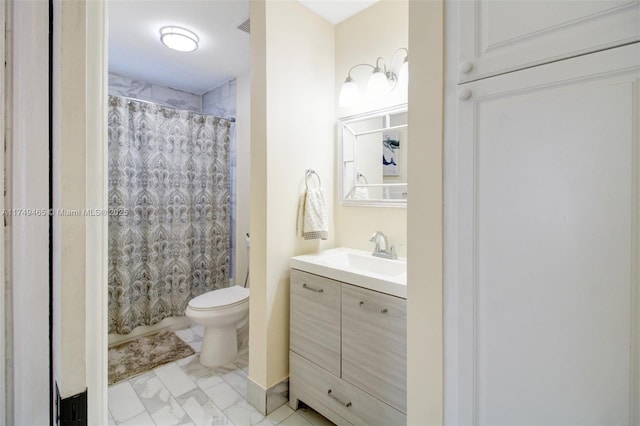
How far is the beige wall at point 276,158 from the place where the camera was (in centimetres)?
171

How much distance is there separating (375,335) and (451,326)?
571 millimetres

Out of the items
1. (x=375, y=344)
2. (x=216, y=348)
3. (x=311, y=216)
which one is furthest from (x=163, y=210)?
(x=375, y=344)

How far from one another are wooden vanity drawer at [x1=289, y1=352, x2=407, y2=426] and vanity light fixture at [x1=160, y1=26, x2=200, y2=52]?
2.36 m

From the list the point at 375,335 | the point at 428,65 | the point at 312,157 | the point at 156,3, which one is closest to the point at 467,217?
the point at 428,65

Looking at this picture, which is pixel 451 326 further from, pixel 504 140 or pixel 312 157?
pixel 312 157

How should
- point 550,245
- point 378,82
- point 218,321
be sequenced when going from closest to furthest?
point 550,245, point 378,82, point 218,321

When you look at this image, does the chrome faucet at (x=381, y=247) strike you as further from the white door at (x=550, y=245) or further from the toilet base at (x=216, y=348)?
the toilet base at (x=216, y=348)

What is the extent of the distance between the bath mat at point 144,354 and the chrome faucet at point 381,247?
66.9 inches

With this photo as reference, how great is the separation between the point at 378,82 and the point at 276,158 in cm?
78

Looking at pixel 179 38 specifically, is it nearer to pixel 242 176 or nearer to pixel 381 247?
pixel 242 176

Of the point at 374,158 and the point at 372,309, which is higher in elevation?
the point at 374,158

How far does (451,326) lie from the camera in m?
0.88

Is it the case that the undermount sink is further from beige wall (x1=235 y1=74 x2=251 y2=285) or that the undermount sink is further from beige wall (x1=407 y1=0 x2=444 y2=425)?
beige wall (x1=235 y1=74 x2=251 y2=285)

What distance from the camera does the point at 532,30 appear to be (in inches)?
29.1
